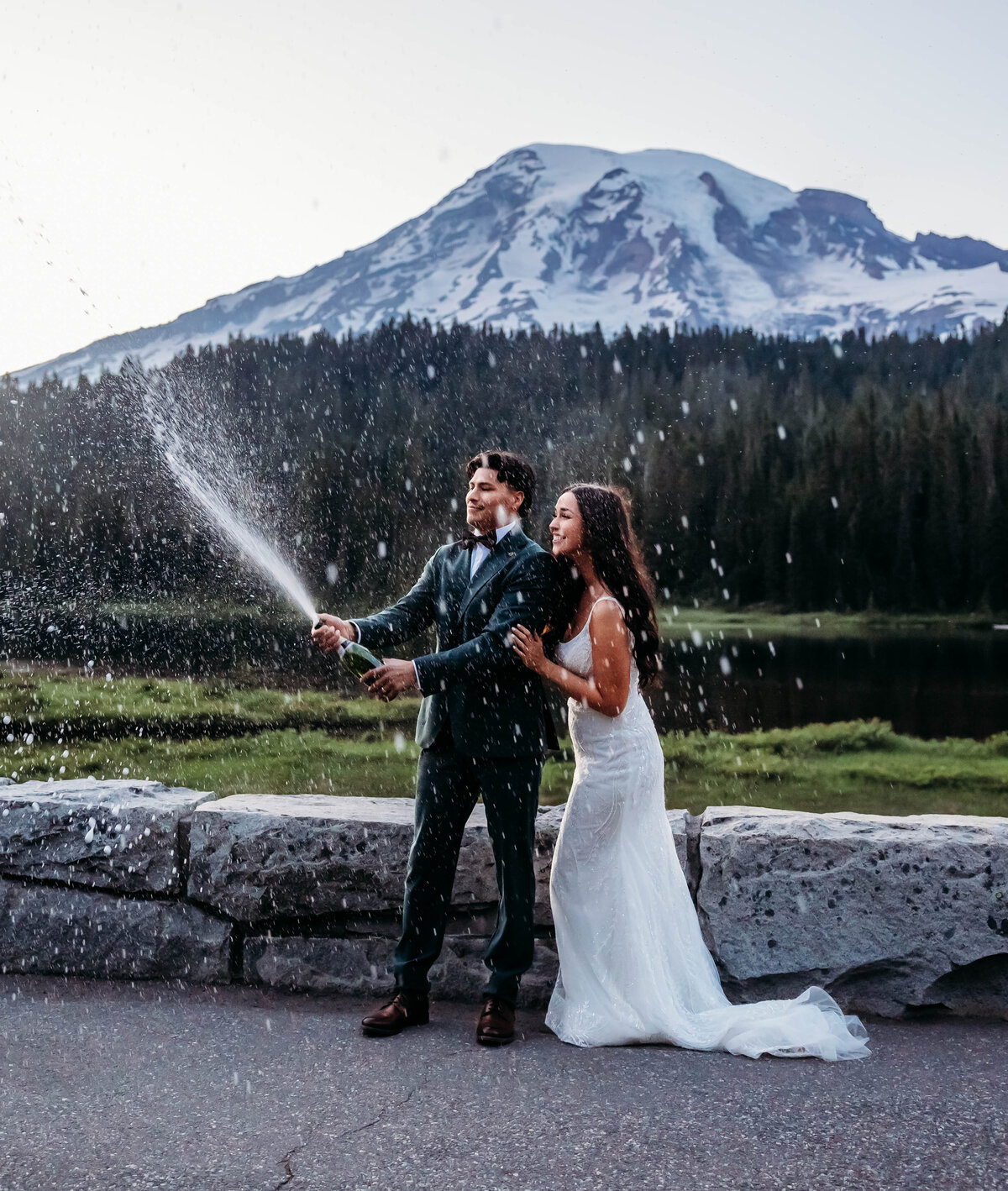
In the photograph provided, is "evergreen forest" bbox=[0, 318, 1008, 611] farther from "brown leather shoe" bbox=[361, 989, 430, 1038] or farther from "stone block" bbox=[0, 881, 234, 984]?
"brown leather shoe" bbox=[361, 989, 430, 1038]

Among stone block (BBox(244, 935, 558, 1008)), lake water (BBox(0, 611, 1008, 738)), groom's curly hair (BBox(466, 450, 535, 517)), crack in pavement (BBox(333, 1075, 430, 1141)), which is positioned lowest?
lake water (BBox(0, 611, 1008, 738))

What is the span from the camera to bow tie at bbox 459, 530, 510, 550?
391 centimetres

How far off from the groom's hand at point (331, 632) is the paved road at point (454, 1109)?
137 cm

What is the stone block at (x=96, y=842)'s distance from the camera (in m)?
4.20

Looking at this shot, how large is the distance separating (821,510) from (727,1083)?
46325mm

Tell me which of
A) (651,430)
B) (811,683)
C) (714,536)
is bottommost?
(811,683)

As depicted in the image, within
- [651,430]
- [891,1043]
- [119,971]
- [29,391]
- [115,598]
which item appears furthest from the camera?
[651,430]

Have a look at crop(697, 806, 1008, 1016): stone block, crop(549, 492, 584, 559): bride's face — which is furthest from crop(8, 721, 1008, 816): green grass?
crop(549, 492, 584, 559): bride's face

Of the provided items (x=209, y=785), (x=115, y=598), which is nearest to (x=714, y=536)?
(x=115, y=598)

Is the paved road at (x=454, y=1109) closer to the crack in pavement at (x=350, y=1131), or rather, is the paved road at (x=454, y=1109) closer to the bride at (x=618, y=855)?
the crack in pavement at (x=350, y=1131)

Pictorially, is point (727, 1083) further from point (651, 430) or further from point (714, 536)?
point (651, 430)

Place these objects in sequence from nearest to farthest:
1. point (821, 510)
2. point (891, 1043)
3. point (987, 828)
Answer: point (891, 1043) → point (987, 828) → point (821, 510)

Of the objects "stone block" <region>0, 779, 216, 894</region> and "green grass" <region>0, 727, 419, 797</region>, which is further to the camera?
"green grass" <region>0, 727, 419, 797</region>

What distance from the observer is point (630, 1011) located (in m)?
3.61
